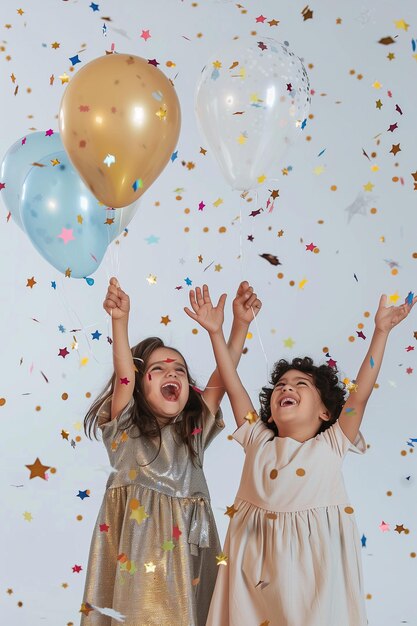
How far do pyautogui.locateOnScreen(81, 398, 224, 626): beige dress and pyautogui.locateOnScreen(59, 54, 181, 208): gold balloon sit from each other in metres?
0.56

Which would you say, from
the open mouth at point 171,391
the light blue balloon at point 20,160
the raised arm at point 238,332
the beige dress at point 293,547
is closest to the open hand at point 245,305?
the raised arm at point 238,332

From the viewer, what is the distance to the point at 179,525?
7.52 feet

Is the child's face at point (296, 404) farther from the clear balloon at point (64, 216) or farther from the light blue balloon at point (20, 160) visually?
the light blue balloon at point (20, 160)

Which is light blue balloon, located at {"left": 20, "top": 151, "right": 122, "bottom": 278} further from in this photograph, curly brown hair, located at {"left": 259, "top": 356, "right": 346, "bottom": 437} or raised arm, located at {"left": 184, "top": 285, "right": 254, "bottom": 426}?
curly brown hair, located at {"left": 259, "top": 356, "right": 346, "bottom": 437}

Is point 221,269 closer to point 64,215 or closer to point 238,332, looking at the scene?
point 238,332

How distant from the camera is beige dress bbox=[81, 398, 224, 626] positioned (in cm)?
225

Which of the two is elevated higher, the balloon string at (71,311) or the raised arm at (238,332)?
the balloon string at (71,311)

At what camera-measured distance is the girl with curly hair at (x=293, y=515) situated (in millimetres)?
2139

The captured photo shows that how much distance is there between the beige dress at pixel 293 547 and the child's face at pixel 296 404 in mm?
57

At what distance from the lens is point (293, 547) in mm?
2154

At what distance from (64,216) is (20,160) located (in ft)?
0.78

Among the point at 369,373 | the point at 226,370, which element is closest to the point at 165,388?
the point at 226,370

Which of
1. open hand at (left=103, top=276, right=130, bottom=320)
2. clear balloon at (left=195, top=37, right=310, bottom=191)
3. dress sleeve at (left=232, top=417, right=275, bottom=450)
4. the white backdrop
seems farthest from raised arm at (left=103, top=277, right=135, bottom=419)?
the white backdrop

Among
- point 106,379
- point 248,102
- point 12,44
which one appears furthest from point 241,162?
point 12,44
